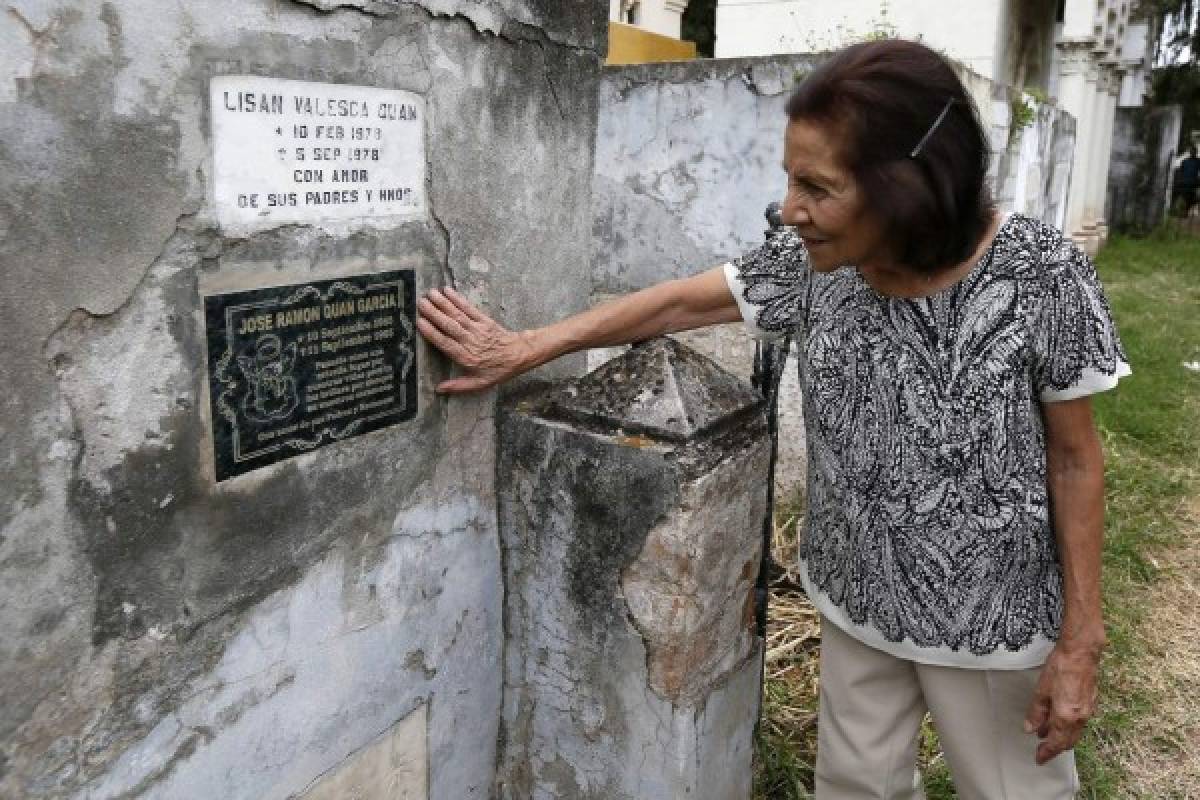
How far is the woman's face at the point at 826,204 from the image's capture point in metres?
1.54

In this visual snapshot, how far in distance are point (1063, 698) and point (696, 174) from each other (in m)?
3.12

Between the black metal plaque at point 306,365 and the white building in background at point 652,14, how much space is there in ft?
48.5

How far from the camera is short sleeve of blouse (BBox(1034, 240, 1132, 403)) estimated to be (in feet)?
5.20

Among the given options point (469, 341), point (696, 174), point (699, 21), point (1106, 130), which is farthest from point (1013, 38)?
point (699, 21)

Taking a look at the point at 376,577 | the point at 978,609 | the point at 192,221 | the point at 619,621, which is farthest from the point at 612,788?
the point at 192,221

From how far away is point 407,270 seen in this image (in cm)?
177

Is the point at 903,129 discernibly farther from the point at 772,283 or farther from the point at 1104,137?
the point at 1104,137

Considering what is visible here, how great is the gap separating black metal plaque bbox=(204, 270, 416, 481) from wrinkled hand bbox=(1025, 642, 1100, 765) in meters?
1.21

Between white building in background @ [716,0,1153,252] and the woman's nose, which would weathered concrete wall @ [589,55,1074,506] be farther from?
white building in background @ [716,0,1153,252]

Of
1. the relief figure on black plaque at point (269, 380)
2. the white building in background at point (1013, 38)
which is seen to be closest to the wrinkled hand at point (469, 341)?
the relief figure on black plaque at point (269, 380)

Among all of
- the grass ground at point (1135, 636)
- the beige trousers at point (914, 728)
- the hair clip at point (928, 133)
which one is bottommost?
the grass ground at point (1135, 636)

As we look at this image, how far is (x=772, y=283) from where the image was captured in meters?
1.96

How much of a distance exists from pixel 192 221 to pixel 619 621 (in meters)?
1.12

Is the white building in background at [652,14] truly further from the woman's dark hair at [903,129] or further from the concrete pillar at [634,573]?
the woman's dark hair at [903,129]
